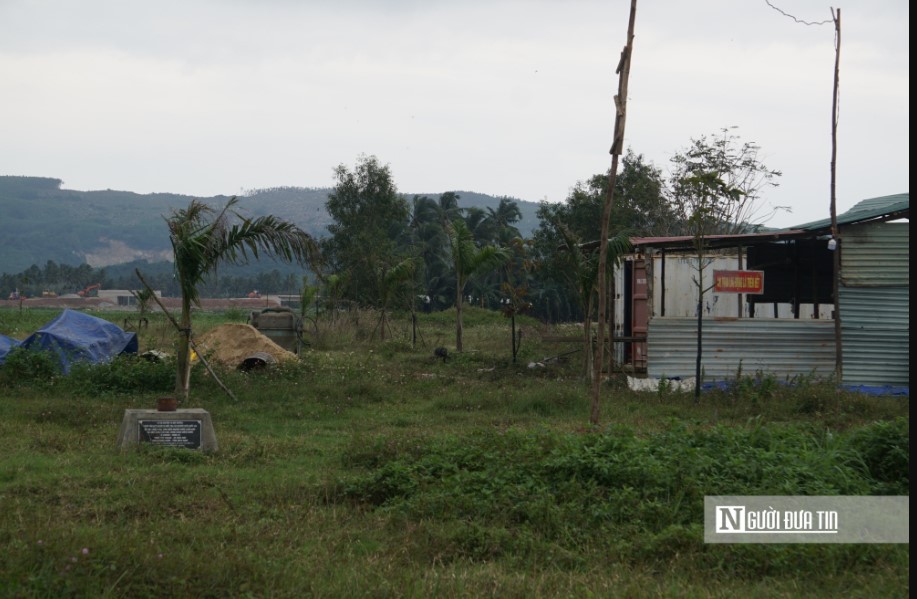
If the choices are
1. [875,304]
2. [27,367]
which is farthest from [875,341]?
[27,367]

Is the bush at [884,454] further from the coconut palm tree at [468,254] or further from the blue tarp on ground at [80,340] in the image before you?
the coconut palm tree at [468,254]

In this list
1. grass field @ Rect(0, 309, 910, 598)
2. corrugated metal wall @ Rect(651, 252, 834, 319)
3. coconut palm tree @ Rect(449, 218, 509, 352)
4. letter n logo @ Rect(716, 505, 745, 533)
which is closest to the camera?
grass field @ Rect(0, 309, 910, 598)

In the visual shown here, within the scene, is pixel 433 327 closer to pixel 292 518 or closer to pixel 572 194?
pixel 572 194

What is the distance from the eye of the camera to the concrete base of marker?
9.24 m

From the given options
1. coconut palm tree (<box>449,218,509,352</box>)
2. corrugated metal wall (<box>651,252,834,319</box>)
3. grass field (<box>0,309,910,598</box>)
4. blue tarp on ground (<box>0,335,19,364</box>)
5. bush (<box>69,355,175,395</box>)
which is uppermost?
coconut palm tree (<box>449,218,509,352</box>)

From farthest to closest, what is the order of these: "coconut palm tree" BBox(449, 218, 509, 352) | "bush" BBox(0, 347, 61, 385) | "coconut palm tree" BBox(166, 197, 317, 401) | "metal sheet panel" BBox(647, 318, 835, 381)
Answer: "coconut palm tree" BBox(449, 218, 509, 352) → "metal sheet panel" BBox(647, 318, 835, 381) → "bush" BBox(0, 347, 61, 385) → "coconut palm tree" BBox(166, 197, 317, 401)

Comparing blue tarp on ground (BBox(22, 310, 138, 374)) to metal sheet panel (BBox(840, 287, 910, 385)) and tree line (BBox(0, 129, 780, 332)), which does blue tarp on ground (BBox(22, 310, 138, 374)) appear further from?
metal sheet panel (BBox(840, 287, 910, 385))

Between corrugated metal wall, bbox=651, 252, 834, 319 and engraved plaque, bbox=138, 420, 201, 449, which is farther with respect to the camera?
corrugated metal wall, bbox=651, 252, 834, 319

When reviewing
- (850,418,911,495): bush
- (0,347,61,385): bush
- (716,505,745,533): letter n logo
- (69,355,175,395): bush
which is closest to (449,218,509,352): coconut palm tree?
(69,355,175,395): bush

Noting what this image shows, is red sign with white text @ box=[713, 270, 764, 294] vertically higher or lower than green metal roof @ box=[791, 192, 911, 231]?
lower

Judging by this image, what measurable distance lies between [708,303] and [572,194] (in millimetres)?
19742

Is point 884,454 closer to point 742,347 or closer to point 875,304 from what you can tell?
point 742,347

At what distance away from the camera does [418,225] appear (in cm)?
5966

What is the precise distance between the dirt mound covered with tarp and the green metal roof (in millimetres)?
10482
